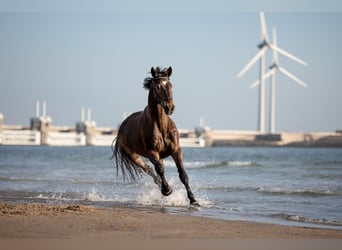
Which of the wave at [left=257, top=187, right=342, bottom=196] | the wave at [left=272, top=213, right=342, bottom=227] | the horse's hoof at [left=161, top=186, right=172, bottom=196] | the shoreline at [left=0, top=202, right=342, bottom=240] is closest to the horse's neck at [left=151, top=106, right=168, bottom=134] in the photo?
the horse's hoof at [left=161, top=186, right=172, bottom=196]

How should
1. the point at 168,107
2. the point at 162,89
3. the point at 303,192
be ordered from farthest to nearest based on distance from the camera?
the point at 303,192 → the point at 162,89 → the point at 168,107

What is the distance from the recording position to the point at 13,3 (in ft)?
19.1

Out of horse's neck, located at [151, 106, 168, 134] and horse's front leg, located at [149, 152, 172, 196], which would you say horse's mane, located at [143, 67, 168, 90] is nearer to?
horse's neck, located at [151, 106, 168, 134]

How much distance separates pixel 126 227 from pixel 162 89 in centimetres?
130

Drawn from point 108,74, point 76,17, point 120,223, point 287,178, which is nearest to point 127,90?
point 108,74

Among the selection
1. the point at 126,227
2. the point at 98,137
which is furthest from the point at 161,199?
the point at 98,137

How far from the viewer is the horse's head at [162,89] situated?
6150 mm

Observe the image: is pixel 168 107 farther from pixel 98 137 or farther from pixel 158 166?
pixel 98 137

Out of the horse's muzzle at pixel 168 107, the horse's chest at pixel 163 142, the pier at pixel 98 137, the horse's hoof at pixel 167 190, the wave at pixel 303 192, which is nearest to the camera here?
the horse's muzzle at pixel 168 107

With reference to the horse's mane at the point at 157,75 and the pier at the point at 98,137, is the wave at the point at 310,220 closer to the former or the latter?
the horse's mane at the point at 157,75

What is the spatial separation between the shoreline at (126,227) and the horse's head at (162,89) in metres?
0.93

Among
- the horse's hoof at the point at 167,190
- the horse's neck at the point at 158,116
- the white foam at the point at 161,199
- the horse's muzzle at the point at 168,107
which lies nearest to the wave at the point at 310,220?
the horse's hoof at the point at 167,190

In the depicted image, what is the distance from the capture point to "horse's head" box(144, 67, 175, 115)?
6.15 meters

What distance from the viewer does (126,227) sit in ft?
18.2
